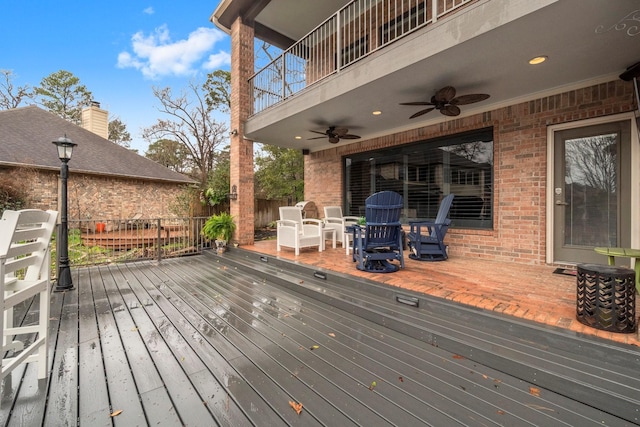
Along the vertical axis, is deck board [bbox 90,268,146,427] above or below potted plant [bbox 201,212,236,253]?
below

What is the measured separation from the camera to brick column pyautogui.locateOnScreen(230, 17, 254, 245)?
627cm

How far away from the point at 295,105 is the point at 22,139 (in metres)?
12.0

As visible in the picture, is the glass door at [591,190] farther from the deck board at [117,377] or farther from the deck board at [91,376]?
the deck board at [91,376]

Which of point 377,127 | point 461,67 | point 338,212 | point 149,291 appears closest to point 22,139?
point 149,291

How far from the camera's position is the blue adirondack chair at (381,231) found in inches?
147

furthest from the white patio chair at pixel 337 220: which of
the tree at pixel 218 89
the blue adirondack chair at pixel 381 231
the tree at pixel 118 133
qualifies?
the tree at pixel 118 133

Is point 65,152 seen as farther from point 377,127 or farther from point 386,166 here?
point 386,166

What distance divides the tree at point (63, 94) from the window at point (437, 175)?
1915 cm

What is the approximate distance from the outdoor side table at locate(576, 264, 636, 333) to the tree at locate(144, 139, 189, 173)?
20.4 meters

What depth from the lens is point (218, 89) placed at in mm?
16422

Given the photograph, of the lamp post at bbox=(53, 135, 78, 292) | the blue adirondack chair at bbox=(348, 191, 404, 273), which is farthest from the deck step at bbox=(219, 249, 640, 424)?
the lamp post at bbox=(53, 135, 78, 292)

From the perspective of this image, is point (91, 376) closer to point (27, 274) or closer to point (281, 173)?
point (27, 274)

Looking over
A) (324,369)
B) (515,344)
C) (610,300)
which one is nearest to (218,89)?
(324,369)

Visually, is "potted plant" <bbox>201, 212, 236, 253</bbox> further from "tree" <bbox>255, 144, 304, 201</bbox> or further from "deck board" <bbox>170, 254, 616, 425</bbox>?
"tree" <bbox>255, 144, 304, 201</bbox>
